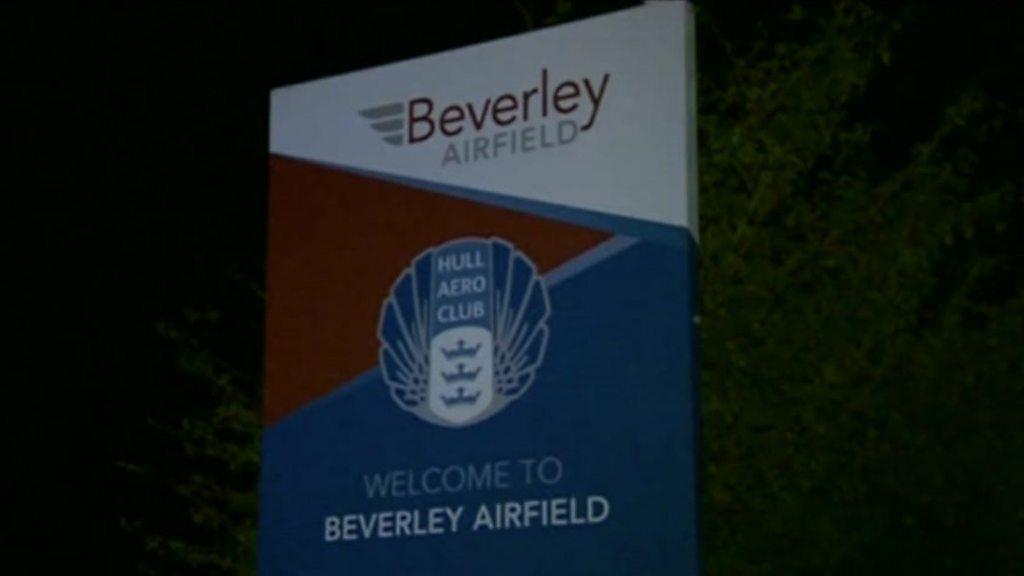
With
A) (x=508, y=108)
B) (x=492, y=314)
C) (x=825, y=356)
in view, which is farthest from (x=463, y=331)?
(x=825, y=356)

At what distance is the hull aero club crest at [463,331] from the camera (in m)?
6.41

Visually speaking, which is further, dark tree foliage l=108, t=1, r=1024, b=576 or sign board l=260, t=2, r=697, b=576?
dark tree foliage l=108, t=1, r=1024, b=576

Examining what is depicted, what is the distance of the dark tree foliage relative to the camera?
30.3ft

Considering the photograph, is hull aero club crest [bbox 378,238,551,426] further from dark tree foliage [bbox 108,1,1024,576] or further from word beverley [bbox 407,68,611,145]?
dark tree foliage [bbox 108,1,1024,576]

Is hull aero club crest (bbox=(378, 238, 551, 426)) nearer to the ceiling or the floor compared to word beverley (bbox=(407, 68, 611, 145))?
nearer to the floor

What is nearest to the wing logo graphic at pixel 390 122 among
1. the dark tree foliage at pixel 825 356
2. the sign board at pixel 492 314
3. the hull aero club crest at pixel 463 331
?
the sign board at pixel 492 314

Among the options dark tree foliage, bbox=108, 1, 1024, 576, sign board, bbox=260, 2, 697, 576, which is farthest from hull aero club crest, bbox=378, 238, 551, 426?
dark tree foliage, bbox=108, 1, 1024, 576

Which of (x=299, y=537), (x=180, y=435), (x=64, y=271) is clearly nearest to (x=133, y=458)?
(x=64, y=271)

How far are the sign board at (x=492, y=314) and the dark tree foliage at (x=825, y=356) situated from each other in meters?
2.59

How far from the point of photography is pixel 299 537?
6742 millimetres

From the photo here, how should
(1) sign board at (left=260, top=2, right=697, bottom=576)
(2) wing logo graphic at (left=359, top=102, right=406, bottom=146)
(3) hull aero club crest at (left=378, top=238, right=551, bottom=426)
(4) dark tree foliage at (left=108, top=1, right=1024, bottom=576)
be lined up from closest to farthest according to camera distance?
1. (1) sign board at (left=260, top=2, right=697, bottom=576)
2. (3) hull aero club crest at (left=378, top=238, right=551, bottom=426)
3. (2) wing logo graphic at (left=359, top=102, right=406, bottom=146)
4. (4) dark tree foliage at (left=108, top=1, right=1024, bottom=576)

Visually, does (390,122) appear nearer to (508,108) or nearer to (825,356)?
(508,108)

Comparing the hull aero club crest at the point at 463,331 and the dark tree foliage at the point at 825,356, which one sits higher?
the dark tree foliage at the point at 825,356

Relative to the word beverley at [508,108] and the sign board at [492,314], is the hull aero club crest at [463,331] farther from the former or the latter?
the word beverley at [508,108]
